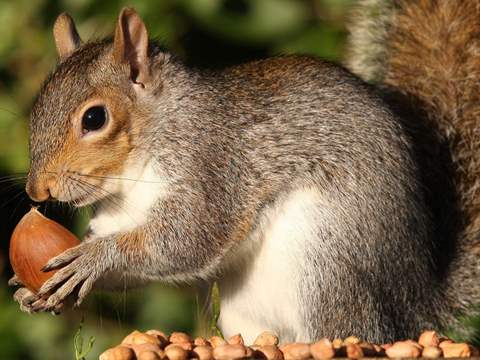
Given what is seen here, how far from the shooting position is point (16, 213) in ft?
8.73

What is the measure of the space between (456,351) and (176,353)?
1.28 ft

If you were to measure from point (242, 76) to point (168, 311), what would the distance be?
68 centimetres

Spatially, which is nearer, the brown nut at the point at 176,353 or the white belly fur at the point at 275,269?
the brown nut at the point at 176,353

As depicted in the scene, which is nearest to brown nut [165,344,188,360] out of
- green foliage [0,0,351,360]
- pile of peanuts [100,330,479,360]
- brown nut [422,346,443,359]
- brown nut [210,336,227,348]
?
pile of peanuts [100,330,479,360]

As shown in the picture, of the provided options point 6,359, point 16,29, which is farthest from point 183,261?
point 16,29

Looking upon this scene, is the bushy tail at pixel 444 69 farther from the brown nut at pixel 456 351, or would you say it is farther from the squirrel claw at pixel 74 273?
the squirrel claw at pixel 74 273

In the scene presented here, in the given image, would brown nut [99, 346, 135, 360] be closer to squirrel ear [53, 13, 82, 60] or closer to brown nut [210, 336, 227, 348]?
brown nut [210, 336, 227, 348]

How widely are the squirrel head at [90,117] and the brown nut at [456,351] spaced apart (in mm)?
660

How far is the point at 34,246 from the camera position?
1.83 metres

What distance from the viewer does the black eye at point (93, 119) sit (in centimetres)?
189

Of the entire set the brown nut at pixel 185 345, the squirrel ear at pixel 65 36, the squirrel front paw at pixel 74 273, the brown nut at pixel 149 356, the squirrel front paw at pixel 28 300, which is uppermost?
the squirrel ear at pixel 65 36

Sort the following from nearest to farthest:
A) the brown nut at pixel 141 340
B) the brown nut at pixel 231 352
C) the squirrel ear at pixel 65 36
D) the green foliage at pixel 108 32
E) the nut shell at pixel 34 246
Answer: the brown nut at pixel 231 352 → the brown nut at pixel 141 340 → the nut shell at pixel 34 246 → the squirrel ear at pixel 65 36 → the green foliage at pixel 108 32

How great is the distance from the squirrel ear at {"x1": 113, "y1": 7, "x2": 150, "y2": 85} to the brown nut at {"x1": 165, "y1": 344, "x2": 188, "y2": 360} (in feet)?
2.13

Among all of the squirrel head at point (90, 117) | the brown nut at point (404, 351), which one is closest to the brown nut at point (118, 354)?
the brown nut at point (404, 351)
